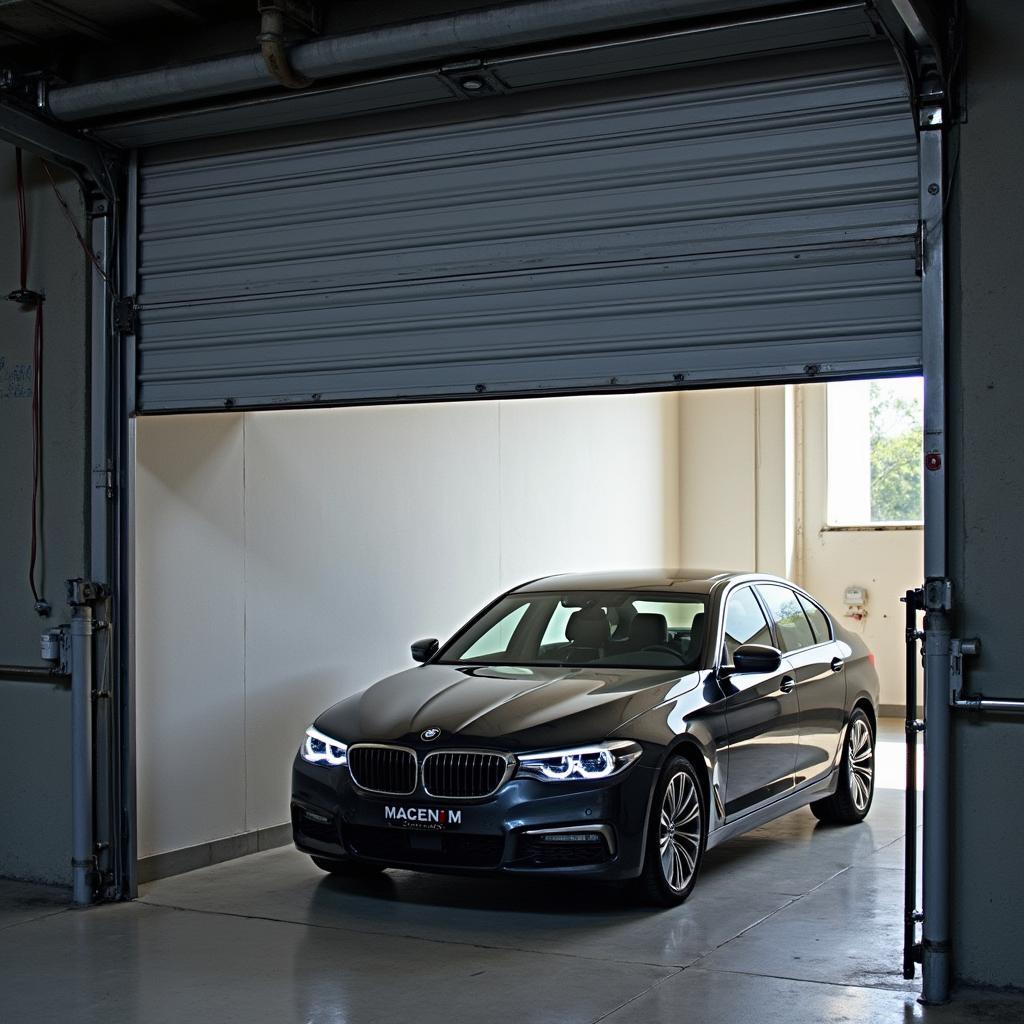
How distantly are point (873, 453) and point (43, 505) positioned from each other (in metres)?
9.62

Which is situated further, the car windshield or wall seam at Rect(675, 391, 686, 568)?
wall seam at Rect(675, 391, 686, 568)

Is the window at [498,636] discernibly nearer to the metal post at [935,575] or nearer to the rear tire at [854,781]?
the rear tire at [854,781]

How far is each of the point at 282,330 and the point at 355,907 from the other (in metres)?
2.74

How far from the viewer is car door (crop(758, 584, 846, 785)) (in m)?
8.23

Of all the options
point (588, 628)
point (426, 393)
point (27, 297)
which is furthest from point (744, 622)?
point (27, 297)

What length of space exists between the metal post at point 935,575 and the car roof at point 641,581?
2.46m

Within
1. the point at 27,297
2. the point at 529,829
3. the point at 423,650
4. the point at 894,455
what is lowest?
the point at 529,829

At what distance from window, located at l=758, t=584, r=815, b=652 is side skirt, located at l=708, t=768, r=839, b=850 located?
785 millimetres

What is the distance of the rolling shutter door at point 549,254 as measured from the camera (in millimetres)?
5832

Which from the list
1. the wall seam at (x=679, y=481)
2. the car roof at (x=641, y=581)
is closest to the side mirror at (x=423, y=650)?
the car roof at (x=641, y=581)

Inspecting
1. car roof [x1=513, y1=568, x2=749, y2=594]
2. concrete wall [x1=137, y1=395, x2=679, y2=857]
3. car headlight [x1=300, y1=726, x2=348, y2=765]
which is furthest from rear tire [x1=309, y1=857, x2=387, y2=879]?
car roof [x1=513, y1=568, x2=749, y2=594]

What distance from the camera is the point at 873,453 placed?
1505cm

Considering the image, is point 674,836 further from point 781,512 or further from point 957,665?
point 781,512

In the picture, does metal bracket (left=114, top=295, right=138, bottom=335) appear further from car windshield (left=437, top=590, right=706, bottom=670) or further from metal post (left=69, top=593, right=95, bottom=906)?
car windshield (left=437, top=590, right=706, bottom=670)
